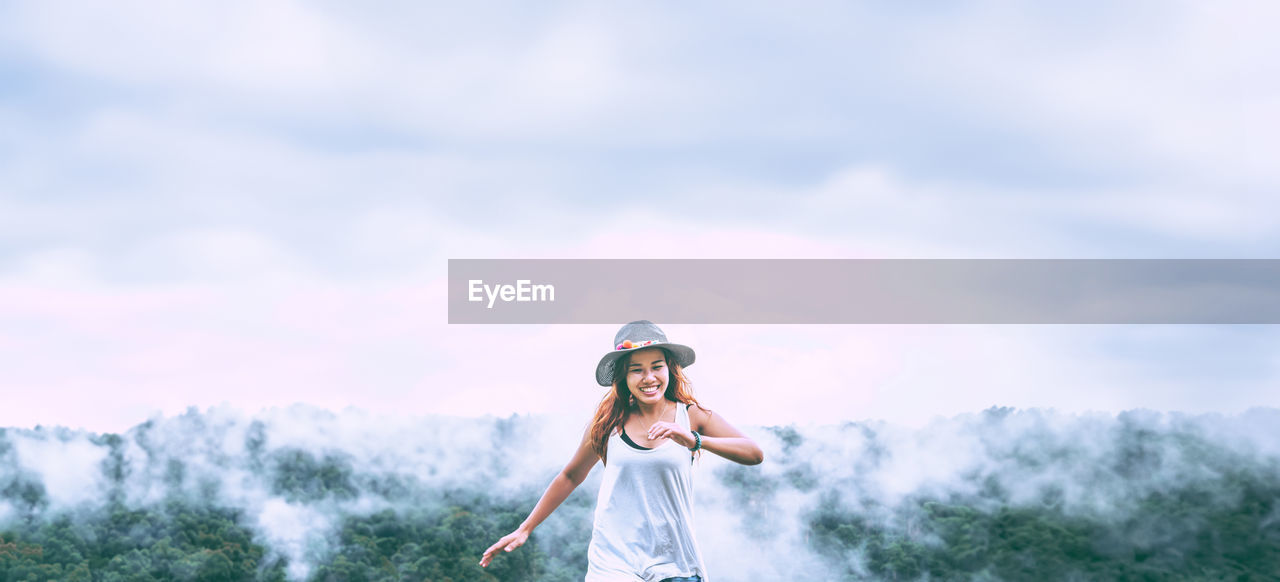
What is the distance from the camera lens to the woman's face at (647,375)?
21.6 feet

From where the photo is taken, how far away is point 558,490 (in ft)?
22.4

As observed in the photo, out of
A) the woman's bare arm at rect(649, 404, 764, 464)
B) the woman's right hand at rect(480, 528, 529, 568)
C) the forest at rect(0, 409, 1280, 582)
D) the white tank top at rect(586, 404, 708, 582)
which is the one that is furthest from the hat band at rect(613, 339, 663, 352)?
the forest at rect(0, 409, 1280, 582)

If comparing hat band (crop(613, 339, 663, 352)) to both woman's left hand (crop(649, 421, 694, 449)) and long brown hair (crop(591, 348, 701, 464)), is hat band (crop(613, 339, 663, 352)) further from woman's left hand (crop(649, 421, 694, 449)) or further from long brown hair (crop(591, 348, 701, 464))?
woman's left hand (crop(649, 421, 694, 449))

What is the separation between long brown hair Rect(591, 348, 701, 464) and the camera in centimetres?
660

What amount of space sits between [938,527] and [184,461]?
4990 centimetres

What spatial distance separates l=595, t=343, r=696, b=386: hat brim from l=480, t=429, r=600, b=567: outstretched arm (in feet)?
1.00

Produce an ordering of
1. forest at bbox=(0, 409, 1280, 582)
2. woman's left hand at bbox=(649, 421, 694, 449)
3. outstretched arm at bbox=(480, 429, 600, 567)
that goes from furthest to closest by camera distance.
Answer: forest at bbox=(0, 409, 1280, 582) → outstretched arm at bbox=(480, 429, 600, 567) → woman's left hand at bbox=(649, 421, 694, 449)

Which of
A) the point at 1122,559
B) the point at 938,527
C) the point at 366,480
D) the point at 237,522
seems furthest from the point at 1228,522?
the point at 237,522

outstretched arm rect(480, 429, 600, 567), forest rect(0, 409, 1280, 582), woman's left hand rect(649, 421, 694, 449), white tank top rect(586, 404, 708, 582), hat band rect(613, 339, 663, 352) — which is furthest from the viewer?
forest rect(0, 409, 1280, 582)

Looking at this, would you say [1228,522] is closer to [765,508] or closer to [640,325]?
[765,508]

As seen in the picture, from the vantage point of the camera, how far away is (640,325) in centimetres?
666

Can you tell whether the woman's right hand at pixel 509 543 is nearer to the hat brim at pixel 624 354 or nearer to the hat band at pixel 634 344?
the hat brim at pixel 624 354

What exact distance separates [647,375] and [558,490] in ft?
2.84

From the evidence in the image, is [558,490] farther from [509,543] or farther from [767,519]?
[767,519]
